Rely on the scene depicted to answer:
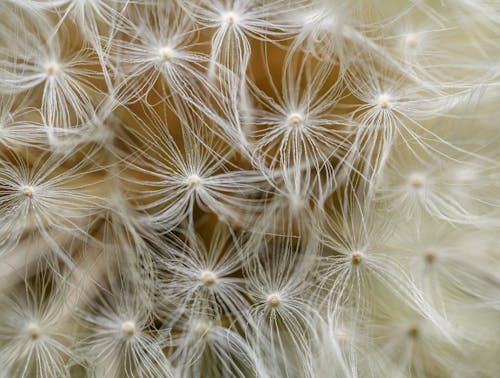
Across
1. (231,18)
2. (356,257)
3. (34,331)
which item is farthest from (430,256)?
(34,331)

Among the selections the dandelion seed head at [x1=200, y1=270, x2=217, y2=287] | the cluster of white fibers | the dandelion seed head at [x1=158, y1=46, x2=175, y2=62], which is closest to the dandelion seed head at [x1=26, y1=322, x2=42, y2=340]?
the cluster of white fibers

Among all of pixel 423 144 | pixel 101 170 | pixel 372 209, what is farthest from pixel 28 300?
pixel 423 144

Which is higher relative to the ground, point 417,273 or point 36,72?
point 36,72

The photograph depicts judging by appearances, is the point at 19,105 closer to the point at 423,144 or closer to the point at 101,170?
the point at 101,170

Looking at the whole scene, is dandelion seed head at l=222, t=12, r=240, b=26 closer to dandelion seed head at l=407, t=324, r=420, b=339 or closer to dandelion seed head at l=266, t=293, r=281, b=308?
dandelion seed head at l=266, t=293, r=281, b=308

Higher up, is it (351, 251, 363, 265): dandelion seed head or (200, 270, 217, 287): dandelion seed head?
(351, 251, 363, 265): dandelion seed head

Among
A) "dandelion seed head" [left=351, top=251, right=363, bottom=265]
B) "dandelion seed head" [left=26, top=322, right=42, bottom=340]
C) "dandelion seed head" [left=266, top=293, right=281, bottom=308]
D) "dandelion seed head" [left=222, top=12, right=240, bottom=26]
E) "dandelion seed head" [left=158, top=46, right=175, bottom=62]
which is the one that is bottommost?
"dandelion seed head" [left=26, top=322, right=42, bottom=340]

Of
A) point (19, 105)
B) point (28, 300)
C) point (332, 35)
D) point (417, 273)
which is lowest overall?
point (28, 300)
